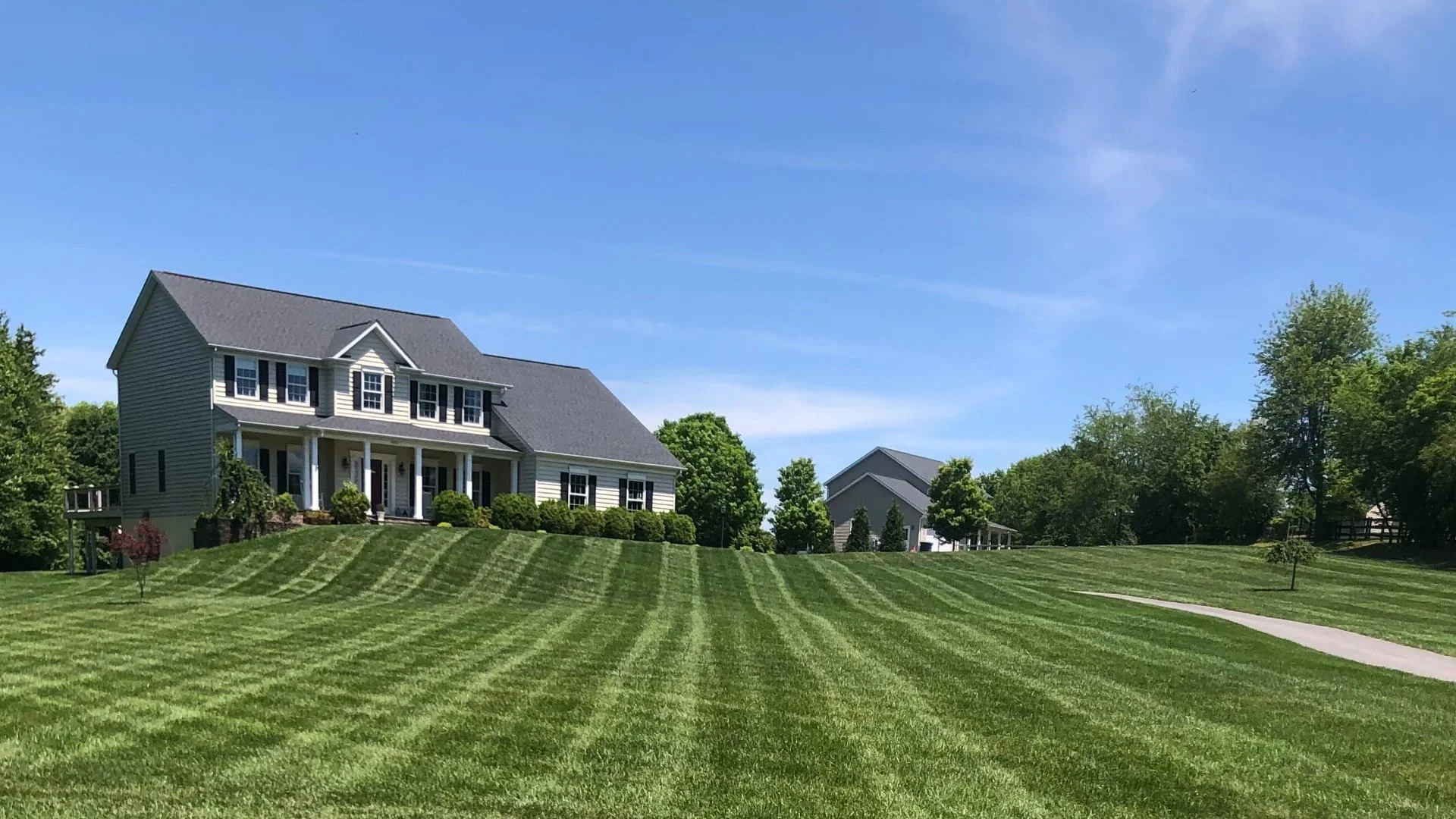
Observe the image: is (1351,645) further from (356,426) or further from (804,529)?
(804,529)

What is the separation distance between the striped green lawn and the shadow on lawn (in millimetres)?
23953

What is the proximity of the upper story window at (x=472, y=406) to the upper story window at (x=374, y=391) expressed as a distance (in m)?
3.68

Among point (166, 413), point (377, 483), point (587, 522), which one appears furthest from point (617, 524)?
point (166, 413)

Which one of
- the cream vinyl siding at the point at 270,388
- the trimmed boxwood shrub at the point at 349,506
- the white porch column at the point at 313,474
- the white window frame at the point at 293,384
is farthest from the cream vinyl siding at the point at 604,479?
the white window frame at the point at 293,384

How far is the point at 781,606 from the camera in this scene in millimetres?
26281

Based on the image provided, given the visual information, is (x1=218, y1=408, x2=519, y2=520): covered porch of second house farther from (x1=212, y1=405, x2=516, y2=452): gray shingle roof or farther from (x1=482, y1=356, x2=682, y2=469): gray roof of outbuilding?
(x1=482, y1=356, x2=682, y2=469): gray roof of outbuilding

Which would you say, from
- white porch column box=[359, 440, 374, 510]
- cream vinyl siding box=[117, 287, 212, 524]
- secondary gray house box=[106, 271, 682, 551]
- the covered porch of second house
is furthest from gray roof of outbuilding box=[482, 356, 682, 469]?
cream vinyl siding box=[117, 287, 212, 524]

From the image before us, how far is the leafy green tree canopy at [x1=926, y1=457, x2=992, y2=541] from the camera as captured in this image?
64500mm

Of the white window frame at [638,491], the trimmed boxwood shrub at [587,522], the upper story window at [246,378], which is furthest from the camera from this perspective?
the white window frame at [638,491]

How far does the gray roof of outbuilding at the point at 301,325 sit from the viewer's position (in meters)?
34.7

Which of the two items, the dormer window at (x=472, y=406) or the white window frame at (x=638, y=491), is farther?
the white window frame at (x=638, y=491)

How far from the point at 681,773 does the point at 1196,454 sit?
65.0 meters

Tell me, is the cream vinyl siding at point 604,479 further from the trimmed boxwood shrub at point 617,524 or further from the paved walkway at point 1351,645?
the paved walkway at point 1351,645

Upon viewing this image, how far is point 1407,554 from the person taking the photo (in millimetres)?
46906
